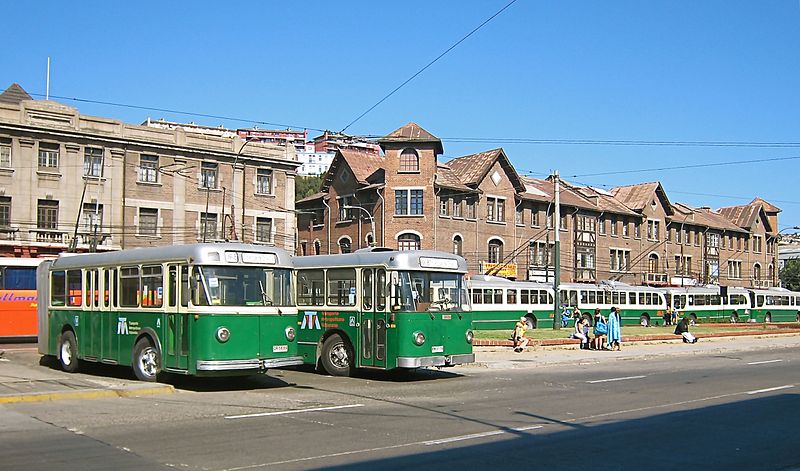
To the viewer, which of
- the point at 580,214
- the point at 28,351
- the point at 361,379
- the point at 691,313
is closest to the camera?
the point at 361,379

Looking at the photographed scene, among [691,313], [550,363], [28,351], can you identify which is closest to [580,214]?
[691,313]

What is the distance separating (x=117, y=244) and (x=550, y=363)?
3263cm

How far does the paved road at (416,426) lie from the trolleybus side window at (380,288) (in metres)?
1.79

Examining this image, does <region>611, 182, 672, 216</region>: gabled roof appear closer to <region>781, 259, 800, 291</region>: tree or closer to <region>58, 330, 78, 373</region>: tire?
<region>781, 259, 800, 291</region>: tree

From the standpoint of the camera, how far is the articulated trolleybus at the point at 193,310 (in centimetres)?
1570

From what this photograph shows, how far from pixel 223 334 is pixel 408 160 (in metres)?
47.3

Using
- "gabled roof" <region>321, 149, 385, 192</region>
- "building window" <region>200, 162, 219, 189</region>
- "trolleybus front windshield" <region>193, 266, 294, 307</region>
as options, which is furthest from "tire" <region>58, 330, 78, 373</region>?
"gabled roof" <region>321, 149, 385, 192</region>

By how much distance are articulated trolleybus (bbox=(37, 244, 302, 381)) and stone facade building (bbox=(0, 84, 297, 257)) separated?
2692cm

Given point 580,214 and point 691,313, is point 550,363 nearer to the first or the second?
point 691,313

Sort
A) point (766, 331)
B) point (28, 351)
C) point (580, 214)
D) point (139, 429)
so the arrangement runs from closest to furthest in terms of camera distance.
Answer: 1. point (139, 429)
2. point (28, 351)
3. point (766, 331)
4. point (580, 214)

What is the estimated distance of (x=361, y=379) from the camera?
1956cm

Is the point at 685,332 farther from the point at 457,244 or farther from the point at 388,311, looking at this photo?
the point at 457,244

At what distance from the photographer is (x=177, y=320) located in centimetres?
1598

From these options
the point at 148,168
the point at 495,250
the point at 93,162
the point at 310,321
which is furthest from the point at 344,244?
the point at 310,321
